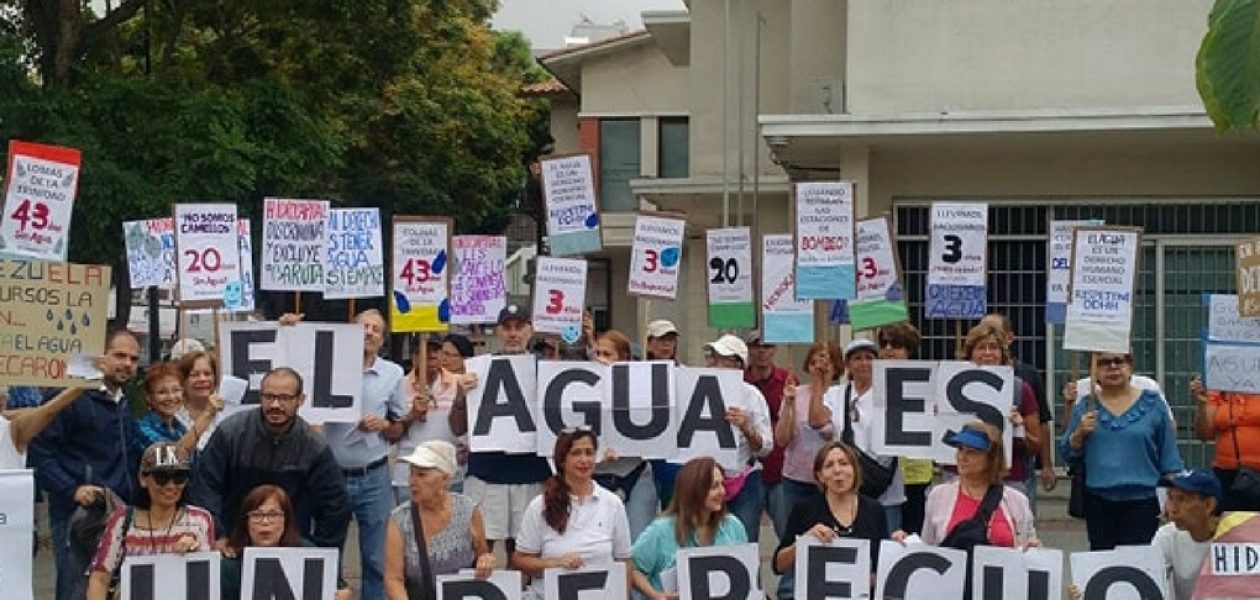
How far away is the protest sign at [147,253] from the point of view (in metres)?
14.5

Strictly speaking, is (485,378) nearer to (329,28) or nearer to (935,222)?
(935,222)

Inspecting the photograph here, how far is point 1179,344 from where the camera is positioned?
18.0 meters

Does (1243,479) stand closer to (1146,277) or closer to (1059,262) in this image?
(1059,262)

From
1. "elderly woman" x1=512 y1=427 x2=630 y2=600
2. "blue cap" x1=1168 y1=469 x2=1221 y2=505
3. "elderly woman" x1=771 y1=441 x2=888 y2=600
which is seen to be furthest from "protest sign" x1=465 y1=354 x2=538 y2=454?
"blue cap" x1=1168 y1=469 x2=1221 y2=505

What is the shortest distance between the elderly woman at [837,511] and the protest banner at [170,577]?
256 centimetres

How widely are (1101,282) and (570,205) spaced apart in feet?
11.6

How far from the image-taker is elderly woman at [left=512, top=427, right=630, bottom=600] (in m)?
8.70

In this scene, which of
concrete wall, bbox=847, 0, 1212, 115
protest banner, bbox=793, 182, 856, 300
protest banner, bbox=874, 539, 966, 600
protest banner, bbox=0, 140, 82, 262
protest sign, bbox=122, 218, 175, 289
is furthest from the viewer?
concrete wall, bbox=847, 0, 1212, 115

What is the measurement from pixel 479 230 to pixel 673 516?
4017cm

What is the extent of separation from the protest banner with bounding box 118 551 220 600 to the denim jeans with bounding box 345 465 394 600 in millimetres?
2133

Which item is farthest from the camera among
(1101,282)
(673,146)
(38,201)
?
(673,146)

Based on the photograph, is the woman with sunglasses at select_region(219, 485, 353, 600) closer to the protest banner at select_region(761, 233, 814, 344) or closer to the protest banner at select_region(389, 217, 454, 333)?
the protest banner at select_region(389, 217, 454, 333)

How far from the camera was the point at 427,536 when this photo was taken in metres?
8.51

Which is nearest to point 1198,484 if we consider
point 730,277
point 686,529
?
point 686,529
